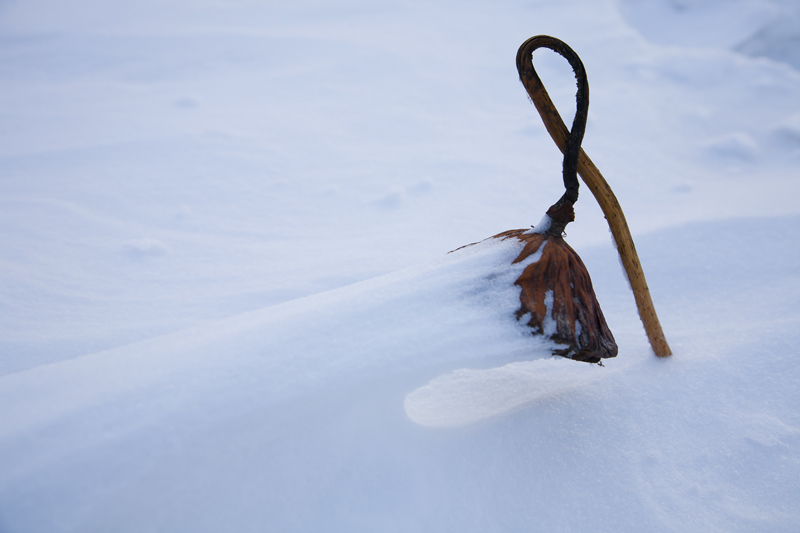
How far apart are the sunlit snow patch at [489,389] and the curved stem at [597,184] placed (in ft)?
0.36

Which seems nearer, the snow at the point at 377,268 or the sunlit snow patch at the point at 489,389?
the snow at the point at 377,268

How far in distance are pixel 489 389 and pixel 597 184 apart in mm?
361

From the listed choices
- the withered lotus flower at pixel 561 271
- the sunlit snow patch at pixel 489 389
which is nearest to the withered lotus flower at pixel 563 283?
the withered lotus flower at pixel 561 271

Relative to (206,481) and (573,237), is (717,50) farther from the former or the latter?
(206,481)

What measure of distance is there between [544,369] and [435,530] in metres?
0.36

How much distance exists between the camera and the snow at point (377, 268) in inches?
22.9

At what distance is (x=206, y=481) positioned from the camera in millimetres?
569

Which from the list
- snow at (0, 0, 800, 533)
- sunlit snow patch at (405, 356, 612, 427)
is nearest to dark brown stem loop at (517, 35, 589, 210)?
snow at (0, 0, 800, 533)

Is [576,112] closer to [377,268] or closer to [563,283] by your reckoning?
[563,283]

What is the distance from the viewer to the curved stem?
0.73m

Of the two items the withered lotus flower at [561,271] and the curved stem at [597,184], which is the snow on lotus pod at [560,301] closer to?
the withered lotus flower at [561,271]

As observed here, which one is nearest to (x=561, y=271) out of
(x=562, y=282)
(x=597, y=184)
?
(x=562, y=282)

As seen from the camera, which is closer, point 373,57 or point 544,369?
point 544,369

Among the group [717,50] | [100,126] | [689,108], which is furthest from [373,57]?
[717,50]
